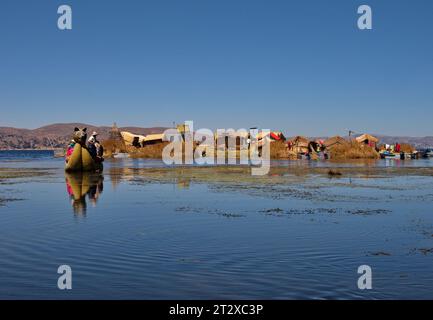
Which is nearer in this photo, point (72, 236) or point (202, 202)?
point (72, 236)

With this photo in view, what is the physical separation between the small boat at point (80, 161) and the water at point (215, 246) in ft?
56.4

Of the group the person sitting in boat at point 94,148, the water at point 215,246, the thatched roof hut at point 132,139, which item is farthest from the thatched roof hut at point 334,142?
the water at point 215,246

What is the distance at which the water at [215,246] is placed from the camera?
355 inches

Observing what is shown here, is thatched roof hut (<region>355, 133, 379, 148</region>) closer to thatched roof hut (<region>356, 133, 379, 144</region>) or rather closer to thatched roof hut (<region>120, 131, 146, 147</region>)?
thatched roof hut (<region>356, 133, 379, 144</region>)

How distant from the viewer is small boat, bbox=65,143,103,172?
4200 centimetres

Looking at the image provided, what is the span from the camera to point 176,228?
1558 centimetres

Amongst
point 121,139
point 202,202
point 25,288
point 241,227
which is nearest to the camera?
point 25,288

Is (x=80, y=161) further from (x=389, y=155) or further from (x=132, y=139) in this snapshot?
(x=132, y=139)

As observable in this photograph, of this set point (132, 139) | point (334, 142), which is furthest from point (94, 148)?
point (132, 139)

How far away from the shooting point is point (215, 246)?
42.0ft

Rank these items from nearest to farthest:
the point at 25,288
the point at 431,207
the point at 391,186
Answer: the point at 25,288 → the point at 431,207 → the point at 391,186
